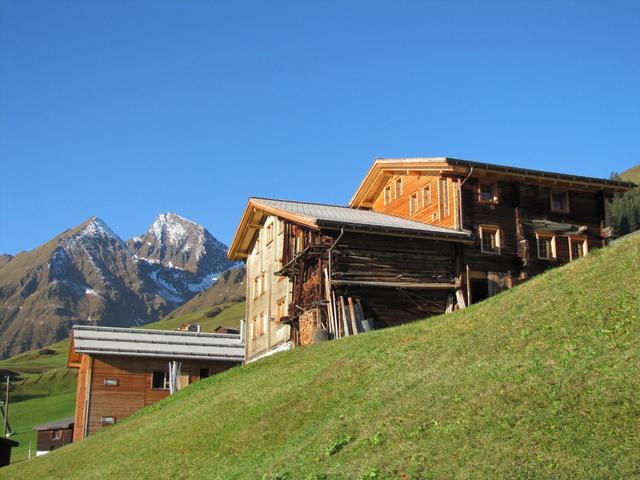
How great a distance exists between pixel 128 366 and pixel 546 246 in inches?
1093

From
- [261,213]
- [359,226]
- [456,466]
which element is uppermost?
[261,213]

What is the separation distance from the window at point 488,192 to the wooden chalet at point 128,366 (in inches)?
845

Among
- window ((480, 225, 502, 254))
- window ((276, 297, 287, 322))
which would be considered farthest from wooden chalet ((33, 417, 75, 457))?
window ((480, 225, 502, 254))

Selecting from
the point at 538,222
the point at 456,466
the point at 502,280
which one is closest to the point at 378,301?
the point at 502,280

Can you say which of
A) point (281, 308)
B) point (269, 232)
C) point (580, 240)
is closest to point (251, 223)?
point (269, 232)

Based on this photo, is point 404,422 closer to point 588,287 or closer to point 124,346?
point 588,287

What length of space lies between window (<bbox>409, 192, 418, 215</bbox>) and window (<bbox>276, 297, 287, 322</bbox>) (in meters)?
8.62

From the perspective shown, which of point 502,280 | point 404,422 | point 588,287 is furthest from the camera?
point 502,280

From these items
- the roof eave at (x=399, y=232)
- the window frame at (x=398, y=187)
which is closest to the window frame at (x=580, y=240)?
the roof eave at (x=399, y=232)

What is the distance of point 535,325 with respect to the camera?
2122cm

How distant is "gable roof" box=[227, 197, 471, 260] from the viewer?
39.0 meters

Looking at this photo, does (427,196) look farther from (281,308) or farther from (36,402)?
(36,402)

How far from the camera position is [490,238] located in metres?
43.1

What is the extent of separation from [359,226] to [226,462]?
18.9m
